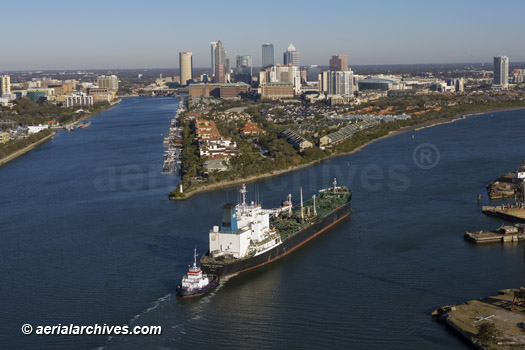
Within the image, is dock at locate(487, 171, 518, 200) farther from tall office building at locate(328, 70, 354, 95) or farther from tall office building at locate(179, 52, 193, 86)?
tall office building at locate(179, 52, 193, 86)

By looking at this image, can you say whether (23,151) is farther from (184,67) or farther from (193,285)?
(184,67)

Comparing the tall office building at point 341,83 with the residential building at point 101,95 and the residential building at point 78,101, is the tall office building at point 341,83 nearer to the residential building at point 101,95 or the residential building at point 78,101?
the residential building at point 101,95

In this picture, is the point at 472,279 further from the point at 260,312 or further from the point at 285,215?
the point at 285,215

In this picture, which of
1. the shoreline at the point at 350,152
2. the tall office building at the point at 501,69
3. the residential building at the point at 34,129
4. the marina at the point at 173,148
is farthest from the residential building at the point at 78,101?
the tall office building at the point at 501,69

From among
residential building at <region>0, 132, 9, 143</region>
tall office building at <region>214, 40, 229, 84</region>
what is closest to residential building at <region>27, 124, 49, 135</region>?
residential building at <region>0, 132, 9, 143</region>

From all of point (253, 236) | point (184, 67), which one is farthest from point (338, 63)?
point (253, 236)

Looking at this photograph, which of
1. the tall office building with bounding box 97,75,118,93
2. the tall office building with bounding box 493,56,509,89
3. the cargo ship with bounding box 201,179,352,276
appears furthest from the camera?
the tall office building with bounding box 97,75,118,93
